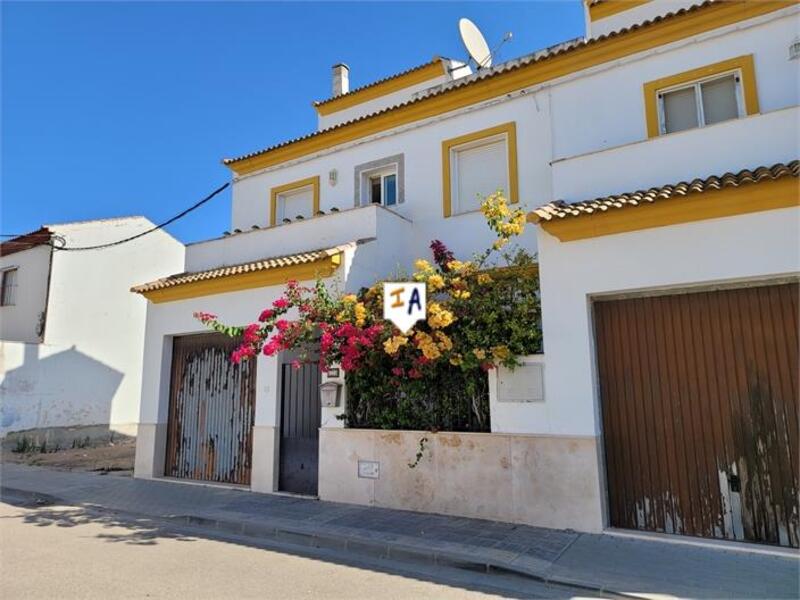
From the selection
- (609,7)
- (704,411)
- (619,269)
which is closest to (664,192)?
(619,269)

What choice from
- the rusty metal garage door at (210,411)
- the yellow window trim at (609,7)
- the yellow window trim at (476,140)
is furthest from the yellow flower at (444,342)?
the yellow window trim at (609,7)

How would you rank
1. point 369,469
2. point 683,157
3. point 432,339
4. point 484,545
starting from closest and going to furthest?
point 484,545
point 683,157
point 432,339
point 369,469

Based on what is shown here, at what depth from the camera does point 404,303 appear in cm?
757

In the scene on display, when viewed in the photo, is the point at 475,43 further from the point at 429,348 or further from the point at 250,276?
the point at 429,348

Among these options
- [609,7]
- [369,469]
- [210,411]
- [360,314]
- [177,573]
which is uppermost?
[609,7]

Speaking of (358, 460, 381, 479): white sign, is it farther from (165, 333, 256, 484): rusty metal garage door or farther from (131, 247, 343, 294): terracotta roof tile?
(131, 247, 343, 294): terracotta roof tile

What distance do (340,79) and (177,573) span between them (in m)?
13.1

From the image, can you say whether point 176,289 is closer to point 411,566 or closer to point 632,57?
point 411,566

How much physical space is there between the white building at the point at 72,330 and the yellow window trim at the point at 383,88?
29.8 ft

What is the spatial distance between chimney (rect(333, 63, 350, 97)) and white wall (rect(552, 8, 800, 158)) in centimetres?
732

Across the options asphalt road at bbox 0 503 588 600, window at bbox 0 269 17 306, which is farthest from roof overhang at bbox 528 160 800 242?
window at bbox 0 269 17 306

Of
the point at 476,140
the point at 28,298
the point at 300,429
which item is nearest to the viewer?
the point at 300,429

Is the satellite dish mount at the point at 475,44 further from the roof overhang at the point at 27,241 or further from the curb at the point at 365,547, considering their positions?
the roof overhang at the point at 27,241

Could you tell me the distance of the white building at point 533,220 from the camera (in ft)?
21.0
